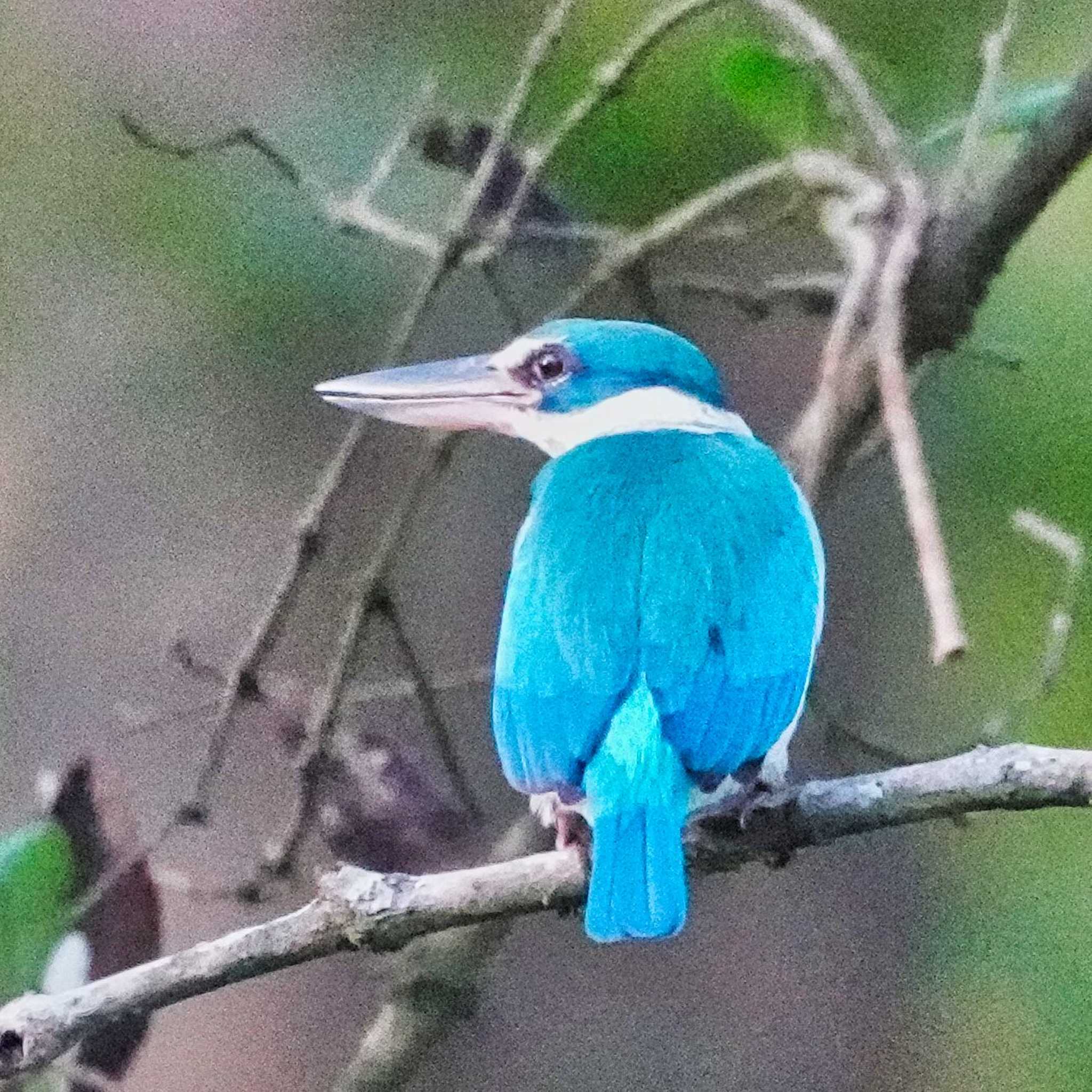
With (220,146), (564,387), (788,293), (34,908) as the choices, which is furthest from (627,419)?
(34,908)

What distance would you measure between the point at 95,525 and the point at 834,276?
1.90 feet

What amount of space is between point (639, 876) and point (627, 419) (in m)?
0.35

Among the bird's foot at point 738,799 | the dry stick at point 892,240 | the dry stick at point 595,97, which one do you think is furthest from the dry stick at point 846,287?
the bird's foot at point 738,799

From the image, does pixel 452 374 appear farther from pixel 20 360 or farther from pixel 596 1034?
pixel 596 1034

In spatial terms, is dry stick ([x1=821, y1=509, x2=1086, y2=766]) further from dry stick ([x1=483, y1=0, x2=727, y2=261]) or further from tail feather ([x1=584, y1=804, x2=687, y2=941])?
dry stick ([x1=483, y1=0, x2=727, y2=261])

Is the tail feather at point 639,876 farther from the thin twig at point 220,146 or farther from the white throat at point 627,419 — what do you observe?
the thin twig at point 220,146

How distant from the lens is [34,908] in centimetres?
112

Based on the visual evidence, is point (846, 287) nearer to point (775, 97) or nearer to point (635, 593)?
point (775, 97)

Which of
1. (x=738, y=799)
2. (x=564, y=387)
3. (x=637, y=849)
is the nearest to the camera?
(x=637, y=849)

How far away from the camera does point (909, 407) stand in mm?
1091

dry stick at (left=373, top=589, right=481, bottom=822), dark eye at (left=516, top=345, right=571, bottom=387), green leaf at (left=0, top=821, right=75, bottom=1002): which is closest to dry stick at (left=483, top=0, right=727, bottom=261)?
dark eye at (left=516, top=345, right=571, bottom=387)

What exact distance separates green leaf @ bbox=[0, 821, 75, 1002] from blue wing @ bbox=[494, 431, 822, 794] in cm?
38

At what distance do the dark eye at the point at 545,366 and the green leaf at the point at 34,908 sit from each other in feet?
1.57

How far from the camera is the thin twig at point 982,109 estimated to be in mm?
1124
